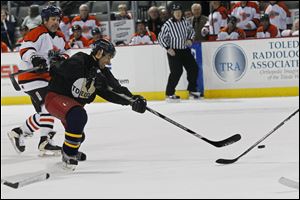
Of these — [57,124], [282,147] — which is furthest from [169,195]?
[57,124]

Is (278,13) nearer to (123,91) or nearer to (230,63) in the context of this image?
(230,63)

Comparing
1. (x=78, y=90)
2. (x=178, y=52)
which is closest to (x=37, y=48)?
(x=78, y=90)

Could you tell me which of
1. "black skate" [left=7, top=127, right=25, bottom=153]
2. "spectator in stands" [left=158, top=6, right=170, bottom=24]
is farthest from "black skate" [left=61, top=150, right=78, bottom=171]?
"spectator in stands" [left=158, top=6, right=170, bottom=24]

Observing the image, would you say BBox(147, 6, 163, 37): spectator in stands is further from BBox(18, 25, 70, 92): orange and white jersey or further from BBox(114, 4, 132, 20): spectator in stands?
BBox(18, 25, 70, 92): orange and white jersey

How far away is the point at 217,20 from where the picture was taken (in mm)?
10297

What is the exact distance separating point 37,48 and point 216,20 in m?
5.41

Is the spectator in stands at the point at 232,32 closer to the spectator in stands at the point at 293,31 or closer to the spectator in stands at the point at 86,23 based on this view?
the spectator in stands at the point at 293,31

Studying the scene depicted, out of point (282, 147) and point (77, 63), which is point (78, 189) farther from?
point (282, 147)

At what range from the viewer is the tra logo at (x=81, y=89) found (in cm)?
448

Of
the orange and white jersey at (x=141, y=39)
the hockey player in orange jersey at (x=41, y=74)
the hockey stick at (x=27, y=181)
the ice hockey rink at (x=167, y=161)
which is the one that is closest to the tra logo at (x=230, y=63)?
the orange and white jersey at (x=141, y=39)

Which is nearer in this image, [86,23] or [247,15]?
[247,15]

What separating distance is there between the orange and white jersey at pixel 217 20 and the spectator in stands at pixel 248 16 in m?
0.22

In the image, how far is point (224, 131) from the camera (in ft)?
20.6

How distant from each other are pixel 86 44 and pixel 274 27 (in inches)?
105
